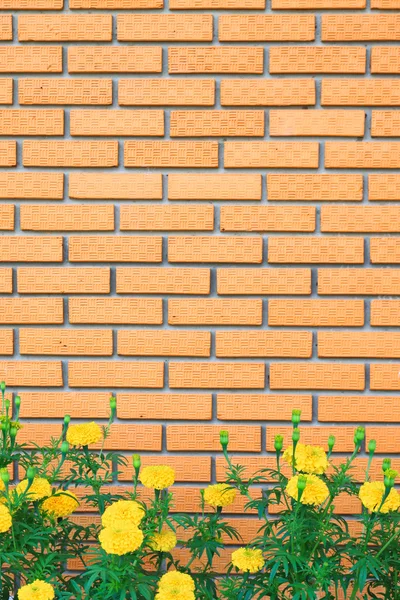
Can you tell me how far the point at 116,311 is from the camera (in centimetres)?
216

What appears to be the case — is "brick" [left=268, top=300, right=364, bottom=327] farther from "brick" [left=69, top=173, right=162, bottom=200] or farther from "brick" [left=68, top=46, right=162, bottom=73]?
"brick" [left=68, top=46, right=162, bottom=73]

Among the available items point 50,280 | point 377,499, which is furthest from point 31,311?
point 377,499

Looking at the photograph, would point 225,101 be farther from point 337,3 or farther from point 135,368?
point 135,368

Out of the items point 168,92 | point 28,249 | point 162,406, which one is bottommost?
point 162,406

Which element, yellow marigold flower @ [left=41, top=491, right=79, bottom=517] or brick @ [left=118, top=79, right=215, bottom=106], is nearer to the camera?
yellow marigold flower @ [left=41, top=491, right=79, bottom=517]

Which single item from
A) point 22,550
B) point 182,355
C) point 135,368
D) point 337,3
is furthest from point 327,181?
point 22,550

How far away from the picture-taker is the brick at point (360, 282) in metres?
2.13

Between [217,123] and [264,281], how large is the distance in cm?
58

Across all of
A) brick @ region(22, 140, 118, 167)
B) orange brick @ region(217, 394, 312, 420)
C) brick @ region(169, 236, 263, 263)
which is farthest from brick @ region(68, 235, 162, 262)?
orange brick @ region(217, 394, 312, 420)

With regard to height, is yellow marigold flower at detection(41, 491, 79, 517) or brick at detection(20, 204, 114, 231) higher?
brick at detection(20, 204, 114, 231)

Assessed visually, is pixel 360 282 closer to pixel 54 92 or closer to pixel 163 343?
pixel 163 343

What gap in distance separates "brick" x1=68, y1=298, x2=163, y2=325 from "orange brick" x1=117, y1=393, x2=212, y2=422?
0.88ft

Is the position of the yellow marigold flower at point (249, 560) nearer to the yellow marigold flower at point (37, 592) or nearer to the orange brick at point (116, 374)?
the yellow marigold flower at point (37, 592)

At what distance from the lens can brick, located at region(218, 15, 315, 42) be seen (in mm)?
2092
